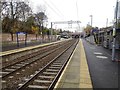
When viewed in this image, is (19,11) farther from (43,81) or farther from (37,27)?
(43,81)

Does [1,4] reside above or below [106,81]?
above

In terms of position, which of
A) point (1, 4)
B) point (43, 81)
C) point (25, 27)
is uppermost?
point (1, 4)

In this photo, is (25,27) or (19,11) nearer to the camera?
(19,11)

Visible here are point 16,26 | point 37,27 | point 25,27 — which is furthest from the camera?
point 37,27

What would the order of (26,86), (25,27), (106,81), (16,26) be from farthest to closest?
(25,27), (16,26), (106,81), (26,86)

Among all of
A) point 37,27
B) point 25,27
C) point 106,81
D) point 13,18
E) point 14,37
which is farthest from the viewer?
point 37,27

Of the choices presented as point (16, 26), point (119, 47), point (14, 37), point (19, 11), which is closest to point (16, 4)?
point (19, 11)

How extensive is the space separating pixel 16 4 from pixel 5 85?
4378 cm

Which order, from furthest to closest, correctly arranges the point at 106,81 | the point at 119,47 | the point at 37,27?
the point at 37,27 → the point at 119,47 → the point at 106,81

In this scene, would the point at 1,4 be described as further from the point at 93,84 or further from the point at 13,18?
the point at 93,84

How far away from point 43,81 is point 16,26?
45.2 metres

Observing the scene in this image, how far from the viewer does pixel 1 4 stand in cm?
4497

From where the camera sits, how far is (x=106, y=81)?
9617 mm

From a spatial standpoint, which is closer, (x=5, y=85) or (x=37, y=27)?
(x=5, y=85)
